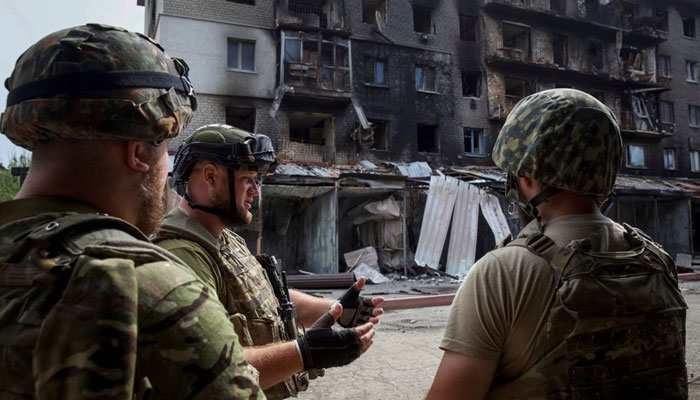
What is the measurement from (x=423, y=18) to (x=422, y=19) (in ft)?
0.21

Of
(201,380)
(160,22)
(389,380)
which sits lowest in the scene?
(389,380)

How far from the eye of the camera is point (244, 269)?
2.23m

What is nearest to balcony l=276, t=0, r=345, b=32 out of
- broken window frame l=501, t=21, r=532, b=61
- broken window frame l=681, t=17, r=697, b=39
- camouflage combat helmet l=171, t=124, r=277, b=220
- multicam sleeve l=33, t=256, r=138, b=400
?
broken window frame l=501, t=21, r=532, b=61

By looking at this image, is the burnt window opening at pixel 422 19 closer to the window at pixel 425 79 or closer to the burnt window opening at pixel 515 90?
the window at pixel 425 79

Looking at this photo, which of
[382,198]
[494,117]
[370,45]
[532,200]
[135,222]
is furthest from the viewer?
[494,117]

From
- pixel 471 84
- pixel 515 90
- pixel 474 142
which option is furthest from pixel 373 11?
pixel 515 90

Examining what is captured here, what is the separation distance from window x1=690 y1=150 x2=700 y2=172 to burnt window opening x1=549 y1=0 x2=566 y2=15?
11797 mm

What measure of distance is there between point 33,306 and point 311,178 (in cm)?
1426

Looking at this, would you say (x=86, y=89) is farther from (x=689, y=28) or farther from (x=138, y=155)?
(x=689, y=28)

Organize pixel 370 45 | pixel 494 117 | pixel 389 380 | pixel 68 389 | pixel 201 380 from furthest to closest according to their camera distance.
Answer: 1. pixel 494 117
2. pixel 370 45
3. pixel 389 380
4. pixel 201 380
5. pixel 68 389

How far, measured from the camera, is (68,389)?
0.83 m

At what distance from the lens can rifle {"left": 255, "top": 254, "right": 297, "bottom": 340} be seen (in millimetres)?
2381

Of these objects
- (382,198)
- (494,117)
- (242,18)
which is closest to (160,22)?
(242,18)

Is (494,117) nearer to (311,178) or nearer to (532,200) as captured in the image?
(311,178)
